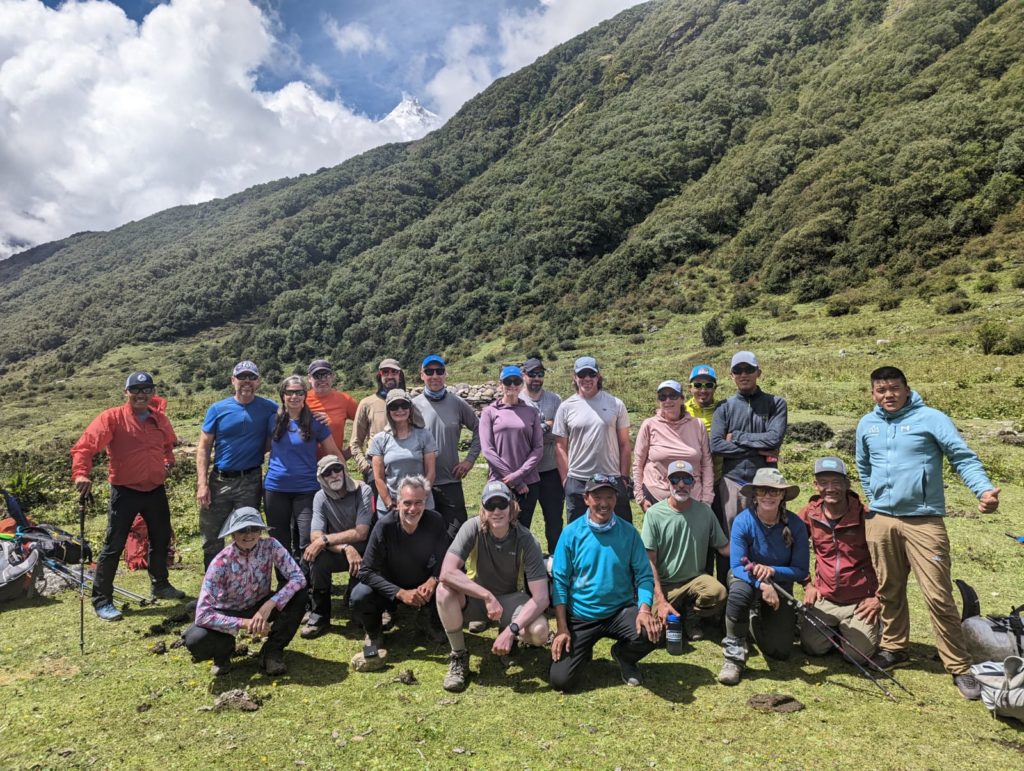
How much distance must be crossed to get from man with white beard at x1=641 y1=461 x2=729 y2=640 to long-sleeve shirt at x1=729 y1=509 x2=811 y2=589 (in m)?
0.30

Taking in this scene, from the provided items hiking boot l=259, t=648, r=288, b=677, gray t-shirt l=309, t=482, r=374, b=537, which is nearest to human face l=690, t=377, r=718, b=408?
gray t-shirt l=309, t=482, r=374, b=537

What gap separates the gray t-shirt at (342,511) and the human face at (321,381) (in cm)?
142

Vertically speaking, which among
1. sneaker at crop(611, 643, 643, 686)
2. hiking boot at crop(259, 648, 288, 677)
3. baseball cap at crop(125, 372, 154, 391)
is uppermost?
baseball cap at crop(125, 372, 154, 391)

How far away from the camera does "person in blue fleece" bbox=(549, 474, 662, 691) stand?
13.9ft

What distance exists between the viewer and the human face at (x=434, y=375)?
5.94 m

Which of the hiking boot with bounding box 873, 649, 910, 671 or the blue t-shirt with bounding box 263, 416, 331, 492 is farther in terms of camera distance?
the blue t-shirt with bounding box 263, 416, 331, 492

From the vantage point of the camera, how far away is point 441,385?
19.8 feet

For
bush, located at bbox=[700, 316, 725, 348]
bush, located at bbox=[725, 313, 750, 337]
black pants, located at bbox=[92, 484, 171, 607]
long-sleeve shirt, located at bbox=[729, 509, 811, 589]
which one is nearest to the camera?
long-sleeve shirt, located at bbox=[729, 509, 811, 589]

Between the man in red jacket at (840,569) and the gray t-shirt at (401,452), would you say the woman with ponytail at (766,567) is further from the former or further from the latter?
the gray t-shirt at (401,452)

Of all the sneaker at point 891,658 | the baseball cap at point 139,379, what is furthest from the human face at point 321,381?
the sneaker at point 891,658

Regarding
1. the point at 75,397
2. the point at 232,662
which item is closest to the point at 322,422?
the point at 232,662

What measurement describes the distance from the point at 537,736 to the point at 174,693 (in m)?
2.74

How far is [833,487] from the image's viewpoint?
14.6ft

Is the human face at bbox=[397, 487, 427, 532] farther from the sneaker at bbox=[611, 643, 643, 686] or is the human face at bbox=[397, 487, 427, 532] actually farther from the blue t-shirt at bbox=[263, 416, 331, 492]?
the sneaker at bbox=[611, 643, 643, 686]
